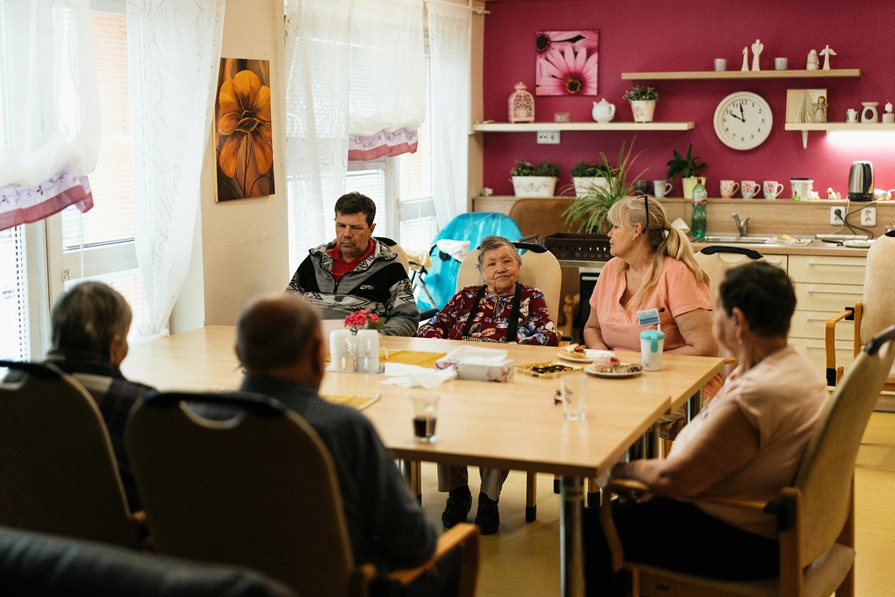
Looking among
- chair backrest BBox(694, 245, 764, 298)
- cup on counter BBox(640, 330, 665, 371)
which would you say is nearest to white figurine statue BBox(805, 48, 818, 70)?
chair backrest BBox(694, 245, 764, 298)

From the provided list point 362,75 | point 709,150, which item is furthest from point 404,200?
point 709,150

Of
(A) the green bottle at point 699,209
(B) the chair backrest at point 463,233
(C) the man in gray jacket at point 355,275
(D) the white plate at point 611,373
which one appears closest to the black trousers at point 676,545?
(D) the white plate at point 611,373

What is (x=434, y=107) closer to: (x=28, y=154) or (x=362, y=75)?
(x=362, y=75)

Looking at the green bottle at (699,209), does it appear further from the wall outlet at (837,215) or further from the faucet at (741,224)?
the wall outlet at (837,215)

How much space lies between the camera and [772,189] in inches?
270

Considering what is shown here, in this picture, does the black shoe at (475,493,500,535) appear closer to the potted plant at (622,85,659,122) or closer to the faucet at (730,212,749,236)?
the faucet at (730,212,749,236)

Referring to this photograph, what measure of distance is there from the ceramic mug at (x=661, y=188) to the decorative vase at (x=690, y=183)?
11 cm

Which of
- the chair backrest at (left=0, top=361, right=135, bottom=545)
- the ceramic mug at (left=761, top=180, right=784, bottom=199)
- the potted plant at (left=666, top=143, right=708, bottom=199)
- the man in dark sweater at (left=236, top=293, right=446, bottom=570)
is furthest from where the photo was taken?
the potted plant at (left=666, top=143, right=708, bottom=199)

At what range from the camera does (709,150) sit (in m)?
7.07

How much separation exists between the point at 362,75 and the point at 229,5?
3.86 feet

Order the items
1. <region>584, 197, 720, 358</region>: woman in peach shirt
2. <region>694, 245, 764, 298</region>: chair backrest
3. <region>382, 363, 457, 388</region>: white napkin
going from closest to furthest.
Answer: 1. <region>382, 363, 457, 388</region>: white napkin
2. <region>584, 197, 720, 358</region>: woman in peach shirt
3. <region>694, 245, 764, 298</region>: chair backrest

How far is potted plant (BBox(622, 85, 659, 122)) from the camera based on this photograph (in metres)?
6.98

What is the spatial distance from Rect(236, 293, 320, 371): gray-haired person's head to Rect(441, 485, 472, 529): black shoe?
2.12 meters

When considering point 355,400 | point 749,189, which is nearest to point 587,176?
point 749,189
